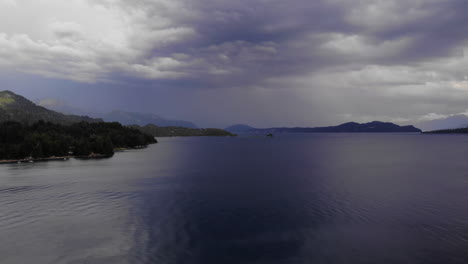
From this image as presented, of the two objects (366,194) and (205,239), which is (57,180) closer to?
(205,239)

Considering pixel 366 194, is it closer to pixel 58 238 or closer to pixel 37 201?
pixel 58 238

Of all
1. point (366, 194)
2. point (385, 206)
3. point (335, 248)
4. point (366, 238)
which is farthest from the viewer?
point (366, 194)

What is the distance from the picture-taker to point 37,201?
60906 millimetres

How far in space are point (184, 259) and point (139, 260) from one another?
5.12 m

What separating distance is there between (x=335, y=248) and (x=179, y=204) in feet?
111

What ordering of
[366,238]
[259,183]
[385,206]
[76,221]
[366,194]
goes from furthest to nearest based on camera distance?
[259,183], [366,194], [385,206], [76,221], [366,238]

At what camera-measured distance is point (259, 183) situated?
83.6 m

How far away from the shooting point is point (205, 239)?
39.1 meters

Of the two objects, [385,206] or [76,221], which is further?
[385,206]

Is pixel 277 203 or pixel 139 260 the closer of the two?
pixel 139 260

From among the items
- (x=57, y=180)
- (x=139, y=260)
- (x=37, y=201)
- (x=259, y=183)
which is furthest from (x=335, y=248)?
(x=57, y=180)

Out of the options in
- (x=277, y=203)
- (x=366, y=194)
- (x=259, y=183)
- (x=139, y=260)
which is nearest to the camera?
(x=139, y=260)

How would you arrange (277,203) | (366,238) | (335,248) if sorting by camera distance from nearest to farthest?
(335,248)
(366,238)
(277,203)

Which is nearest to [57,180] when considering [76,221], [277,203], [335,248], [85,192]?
[85,192]
